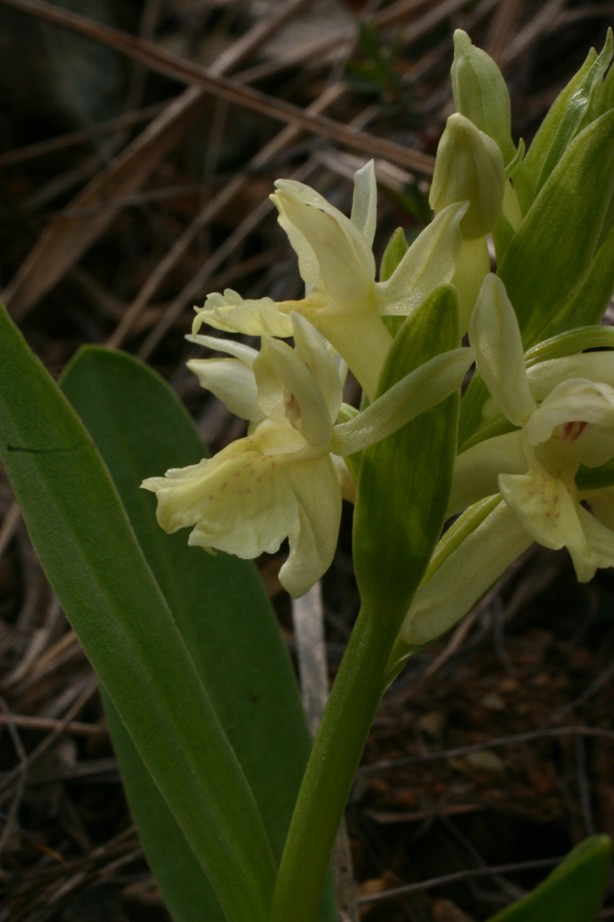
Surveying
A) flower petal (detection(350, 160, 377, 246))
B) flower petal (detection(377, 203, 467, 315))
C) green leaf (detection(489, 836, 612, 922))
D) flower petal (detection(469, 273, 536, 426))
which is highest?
flower petal (detection(350, 160, 377, 246))

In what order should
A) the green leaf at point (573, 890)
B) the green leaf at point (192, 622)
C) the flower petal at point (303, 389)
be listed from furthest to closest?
the green leaf at point (192, 622), the flower petal at point (303, 389), the green leaf at point (573, 890)

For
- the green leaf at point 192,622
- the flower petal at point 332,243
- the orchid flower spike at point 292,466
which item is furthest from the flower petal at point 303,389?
the green leaf at point 192,622

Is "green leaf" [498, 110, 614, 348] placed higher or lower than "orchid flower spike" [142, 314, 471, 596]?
higher

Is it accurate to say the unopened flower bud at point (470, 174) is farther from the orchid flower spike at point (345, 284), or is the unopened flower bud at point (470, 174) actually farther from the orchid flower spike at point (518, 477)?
the orchid flower spike at point (518, 477)

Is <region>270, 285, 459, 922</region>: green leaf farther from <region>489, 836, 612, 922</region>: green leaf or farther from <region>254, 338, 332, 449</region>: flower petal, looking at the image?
<region>489, 836, 612, 922</region>: green leaf

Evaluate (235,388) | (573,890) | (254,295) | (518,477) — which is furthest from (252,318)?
(254,295)

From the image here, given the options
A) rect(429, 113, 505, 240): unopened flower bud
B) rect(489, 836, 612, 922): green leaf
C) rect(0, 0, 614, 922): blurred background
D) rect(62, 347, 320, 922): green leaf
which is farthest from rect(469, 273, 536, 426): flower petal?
rect(0, 0, 614, 922): blurred background

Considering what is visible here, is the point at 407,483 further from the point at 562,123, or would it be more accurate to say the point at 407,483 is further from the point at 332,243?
the point at 562,123
